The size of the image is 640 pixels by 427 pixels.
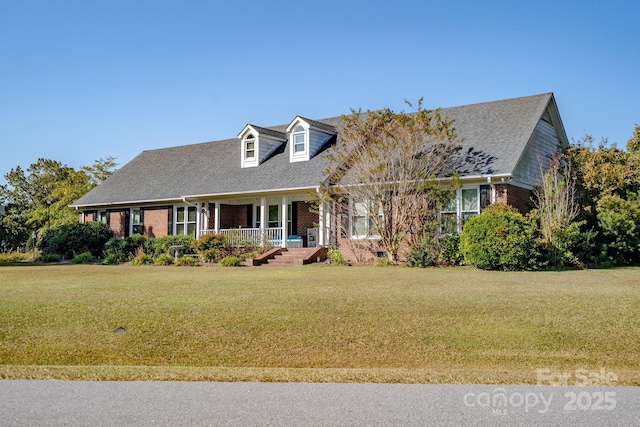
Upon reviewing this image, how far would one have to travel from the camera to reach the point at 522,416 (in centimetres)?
532

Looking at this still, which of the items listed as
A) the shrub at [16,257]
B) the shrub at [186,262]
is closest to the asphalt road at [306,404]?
the shrub at [186,262]

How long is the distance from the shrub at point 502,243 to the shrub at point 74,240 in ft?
60.5

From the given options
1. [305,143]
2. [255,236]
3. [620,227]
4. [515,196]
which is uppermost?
[305,143]

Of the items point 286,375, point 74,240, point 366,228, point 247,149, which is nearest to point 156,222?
point 74,240

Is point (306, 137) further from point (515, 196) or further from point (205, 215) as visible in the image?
point (515, 196)

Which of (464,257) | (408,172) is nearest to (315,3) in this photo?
(408,172)

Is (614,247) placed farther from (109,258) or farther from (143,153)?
(143,153)

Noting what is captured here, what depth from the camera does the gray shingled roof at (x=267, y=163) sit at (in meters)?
21.4

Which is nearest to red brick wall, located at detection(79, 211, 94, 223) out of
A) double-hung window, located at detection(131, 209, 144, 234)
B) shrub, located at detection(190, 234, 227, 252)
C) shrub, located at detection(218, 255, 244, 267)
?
double-hung window, located at detection(131, 209, 144, 234)

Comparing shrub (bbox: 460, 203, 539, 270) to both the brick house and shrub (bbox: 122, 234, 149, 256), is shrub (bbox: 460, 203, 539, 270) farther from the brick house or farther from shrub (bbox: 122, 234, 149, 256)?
shrub (bbox: 122, 234, 149, 256)

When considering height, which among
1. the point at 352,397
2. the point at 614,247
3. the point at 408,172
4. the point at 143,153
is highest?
the point at 143,153

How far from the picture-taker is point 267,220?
26.2 metres

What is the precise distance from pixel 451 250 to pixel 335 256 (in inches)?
165

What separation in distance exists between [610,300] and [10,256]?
2636 centimetres
